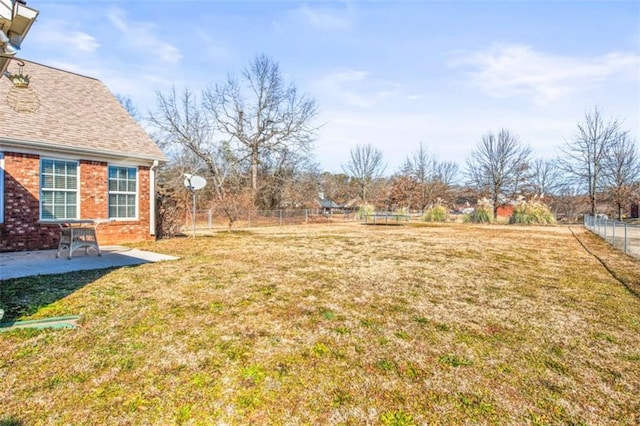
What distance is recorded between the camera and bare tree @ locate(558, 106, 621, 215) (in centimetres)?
2770

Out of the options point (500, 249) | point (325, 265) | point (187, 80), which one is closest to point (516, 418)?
point (325, 265)

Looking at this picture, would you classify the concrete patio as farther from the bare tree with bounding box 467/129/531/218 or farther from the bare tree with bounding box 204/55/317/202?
the bare tree with bounding box 467/129/531/218

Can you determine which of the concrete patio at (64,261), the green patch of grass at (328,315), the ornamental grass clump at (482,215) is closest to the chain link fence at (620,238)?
the ornamental grass clump at (482,215)

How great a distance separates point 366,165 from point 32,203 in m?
36.5

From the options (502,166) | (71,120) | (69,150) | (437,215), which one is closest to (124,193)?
(69,150)

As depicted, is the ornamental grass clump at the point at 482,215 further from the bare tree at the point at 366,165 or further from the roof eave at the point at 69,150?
the roof eave at the point at 69,150

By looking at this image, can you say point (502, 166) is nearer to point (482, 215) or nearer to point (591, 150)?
point (591, 150)

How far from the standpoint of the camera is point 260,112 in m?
24.8

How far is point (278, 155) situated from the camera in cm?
2522

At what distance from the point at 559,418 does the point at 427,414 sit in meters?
0.80

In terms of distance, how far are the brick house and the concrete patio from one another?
1027 mm

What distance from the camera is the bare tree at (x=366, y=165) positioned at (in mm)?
41812

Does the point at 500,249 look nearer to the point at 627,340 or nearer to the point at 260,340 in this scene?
the point at 627,340

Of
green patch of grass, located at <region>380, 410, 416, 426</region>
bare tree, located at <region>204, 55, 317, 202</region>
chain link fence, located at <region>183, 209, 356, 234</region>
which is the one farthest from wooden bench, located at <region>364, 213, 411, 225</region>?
green patch of grass, located at <region>380, 410, 416, 426</region>
